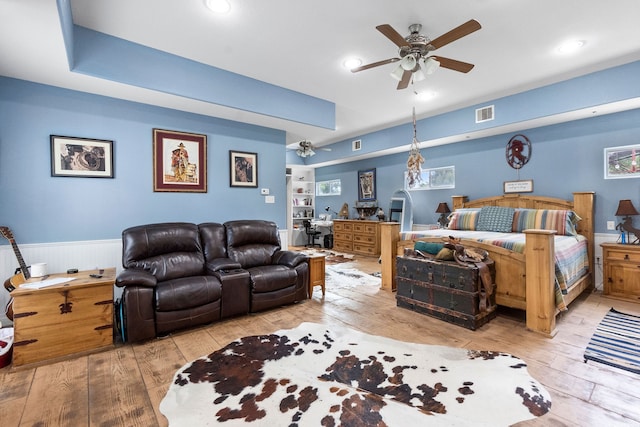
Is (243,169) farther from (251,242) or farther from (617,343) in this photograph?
(617,343)

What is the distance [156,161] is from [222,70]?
143cm

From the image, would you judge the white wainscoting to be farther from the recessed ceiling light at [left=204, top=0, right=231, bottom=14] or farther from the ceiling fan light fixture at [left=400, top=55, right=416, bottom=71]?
the ceiling fan light fixture at [left=400, top=55, right=416, bottom=71]

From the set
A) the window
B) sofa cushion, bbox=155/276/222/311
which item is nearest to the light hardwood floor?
sofa cushion, bbox=155/276/222/311

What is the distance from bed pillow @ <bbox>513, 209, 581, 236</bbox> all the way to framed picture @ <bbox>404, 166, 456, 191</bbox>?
66.7 inches

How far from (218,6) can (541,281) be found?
151 inches

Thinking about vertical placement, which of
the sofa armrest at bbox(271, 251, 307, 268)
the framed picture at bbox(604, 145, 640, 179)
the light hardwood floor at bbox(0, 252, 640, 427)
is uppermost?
the framed picture at bbox(604, 145, 640, 179)

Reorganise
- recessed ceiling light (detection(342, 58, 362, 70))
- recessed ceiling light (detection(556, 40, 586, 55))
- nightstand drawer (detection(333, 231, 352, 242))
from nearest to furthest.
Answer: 1. recessed ceiling light (detection(556, 40, 586, 55))
2. recessed ceiling light (detection(342, 58, 362, 70))
3. nightstand drawer (detection(333, 231, 352, 242))

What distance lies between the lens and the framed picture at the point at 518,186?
4.81 m

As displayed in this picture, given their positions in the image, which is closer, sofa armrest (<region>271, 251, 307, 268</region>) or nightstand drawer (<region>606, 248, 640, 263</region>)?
nightstand drawer (<region>606, 248, 640, 263</region>)

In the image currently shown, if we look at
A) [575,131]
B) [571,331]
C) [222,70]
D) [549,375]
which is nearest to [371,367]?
[549,375]

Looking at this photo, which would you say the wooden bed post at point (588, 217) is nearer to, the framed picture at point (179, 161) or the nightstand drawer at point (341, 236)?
the nightstand drawer at point (341, 236)

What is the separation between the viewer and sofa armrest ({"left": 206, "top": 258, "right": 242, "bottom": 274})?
3377mm

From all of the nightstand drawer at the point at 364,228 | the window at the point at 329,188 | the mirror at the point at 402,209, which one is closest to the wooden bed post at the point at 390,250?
the mirror at the point at 402,209

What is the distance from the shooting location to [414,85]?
14.1ft
